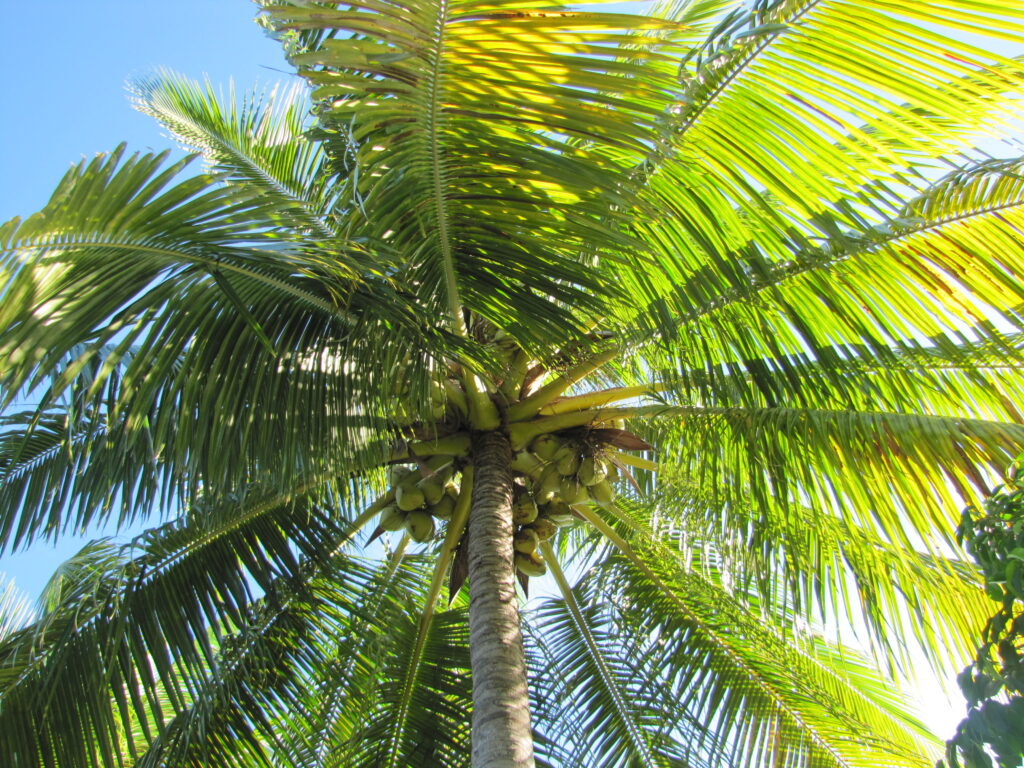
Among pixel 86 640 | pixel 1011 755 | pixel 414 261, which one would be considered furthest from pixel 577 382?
pixel 1011 755

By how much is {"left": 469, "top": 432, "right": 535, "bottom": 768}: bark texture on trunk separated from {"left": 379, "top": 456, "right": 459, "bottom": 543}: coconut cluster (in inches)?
12.4

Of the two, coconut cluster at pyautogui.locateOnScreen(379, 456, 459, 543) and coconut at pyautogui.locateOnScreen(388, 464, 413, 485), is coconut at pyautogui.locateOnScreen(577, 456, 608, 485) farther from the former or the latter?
coconut at pyautogui.locateOnScreen(388, 464, 413, 485)

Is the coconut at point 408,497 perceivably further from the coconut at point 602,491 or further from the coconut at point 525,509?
the coconut at point 602,491

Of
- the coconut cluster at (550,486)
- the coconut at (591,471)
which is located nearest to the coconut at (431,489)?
the coconut cluster at (550,486)

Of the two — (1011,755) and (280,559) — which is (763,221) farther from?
(280,559)

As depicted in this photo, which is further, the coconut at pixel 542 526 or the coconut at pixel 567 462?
the coconut at pixel 542 526

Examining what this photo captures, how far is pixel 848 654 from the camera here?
6.56m

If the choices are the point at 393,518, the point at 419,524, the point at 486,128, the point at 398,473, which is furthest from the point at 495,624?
the point at 486,128

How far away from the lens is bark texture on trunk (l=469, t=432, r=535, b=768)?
357cm

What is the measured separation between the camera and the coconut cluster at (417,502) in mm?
5152

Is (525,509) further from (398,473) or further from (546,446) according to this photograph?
(398,473)

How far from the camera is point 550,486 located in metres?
5.31

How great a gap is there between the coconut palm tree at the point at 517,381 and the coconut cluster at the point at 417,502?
28 mm

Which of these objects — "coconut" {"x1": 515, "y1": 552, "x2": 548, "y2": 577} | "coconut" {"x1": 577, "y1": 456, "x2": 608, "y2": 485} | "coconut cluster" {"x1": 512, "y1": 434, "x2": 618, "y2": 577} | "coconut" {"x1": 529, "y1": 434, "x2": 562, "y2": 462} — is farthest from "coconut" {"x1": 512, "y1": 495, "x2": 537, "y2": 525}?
"coconut" {"x1": 577, "y1": 456, "x2": 608, "y2": 485}
